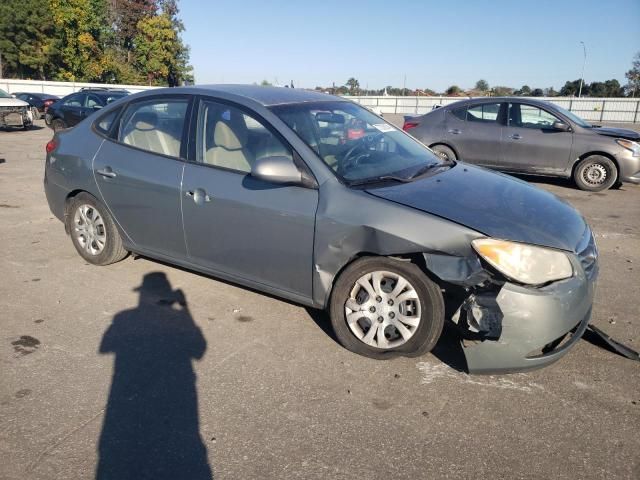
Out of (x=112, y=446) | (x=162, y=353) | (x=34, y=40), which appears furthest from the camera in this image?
(x=34, y=40)

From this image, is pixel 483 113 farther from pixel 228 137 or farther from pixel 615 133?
pixel 228 137

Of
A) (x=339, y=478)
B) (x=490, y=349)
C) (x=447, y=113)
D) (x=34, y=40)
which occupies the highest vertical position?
(x=34, y=40)

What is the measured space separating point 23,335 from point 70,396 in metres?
0.99

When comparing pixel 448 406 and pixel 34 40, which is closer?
pixel 448 406

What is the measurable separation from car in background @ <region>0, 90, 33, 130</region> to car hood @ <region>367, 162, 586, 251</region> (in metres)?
17.0

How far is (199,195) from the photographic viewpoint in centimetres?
392

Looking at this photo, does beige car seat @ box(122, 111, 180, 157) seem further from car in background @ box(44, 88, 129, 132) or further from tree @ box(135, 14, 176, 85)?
tree @ box(135, 14, 176, 85)

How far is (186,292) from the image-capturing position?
4434 mm

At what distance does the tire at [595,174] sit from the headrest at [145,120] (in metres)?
7.58

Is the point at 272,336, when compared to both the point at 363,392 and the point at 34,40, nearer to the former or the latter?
the point at 363,392

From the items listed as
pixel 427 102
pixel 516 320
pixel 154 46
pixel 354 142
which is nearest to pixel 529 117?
pixel 354 142

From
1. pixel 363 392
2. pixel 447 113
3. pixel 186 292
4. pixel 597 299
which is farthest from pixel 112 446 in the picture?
pixel 447 113

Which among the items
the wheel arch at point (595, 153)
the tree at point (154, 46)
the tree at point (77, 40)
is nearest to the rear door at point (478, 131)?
the wheel arch at point (595, 153)

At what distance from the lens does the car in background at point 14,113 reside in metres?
16.6
